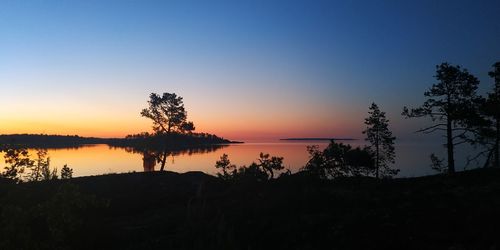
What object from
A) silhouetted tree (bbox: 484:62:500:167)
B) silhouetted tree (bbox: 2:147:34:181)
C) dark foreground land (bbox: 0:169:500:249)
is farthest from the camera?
silhouetted tree (bbox: 484:62:500:167)

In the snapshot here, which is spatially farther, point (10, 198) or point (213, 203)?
point (213, 203)

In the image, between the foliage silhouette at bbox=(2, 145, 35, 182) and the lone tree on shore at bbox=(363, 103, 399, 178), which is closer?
the foliage silhouette at bbox=(2, 145, 35, 182)

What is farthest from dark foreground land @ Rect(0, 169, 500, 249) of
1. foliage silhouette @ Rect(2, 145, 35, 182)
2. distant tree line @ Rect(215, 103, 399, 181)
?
distant tree line @ Rect(215, 103, 399, 181)

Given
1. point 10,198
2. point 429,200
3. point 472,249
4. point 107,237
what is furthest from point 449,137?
point 10,198

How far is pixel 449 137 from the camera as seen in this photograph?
3794cm

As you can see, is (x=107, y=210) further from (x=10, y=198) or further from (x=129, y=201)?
(x=10, y=198)

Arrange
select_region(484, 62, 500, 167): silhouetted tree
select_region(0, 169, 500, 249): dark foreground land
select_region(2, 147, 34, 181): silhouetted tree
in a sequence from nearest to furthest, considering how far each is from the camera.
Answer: select_region(0, 169, 500, 249): dark foreground land
select_region(2, 147, 34, 181): silhouetted tree
select_region(484, 62, 500, 167): silhouetted tree

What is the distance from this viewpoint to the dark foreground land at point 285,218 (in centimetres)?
1046

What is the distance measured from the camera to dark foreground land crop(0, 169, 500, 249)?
10461 millimetres

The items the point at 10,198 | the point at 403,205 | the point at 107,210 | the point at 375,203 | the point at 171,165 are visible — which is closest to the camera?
the point at 10,198

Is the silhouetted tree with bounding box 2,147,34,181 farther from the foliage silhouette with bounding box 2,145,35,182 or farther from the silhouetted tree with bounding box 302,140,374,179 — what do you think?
the silhouetted tree with bounding box 302,140,374,179

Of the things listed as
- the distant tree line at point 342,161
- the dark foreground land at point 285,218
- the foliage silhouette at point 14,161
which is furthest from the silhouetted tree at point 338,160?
the foliage silhouette at point 14,161

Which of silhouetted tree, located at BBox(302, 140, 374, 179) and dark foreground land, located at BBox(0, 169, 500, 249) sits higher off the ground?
silhouetted tree, located at BBox(302, 140, 374, 179)

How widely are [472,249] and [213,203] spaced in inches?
565
